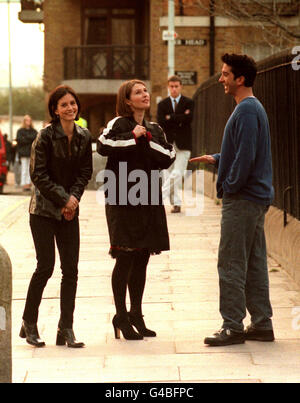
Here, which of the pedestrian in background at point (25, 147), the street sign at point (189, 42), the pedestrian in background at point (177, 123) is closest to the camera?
the pedestrian in background at point (177, 123)

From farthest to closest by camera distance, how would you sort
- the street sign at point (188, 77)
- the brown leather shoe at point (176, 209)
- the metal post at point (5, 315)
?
the street sign at point (188, 77) → the brown leather shoe at point (176, 209) → the metal post at point (5, 315)

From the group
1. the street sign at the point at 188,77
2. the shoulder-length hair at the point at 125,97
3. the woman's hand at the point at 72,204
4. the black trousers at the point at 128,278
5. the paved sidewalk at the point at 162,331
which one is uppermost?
the shoulder-length hair at the point at 125,97

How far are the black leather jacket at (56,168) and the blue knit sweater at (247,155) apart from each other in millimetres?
984

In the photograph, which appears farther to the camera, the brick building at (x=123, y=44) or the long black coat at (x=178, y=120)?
the brick building at (x=123, y=44)

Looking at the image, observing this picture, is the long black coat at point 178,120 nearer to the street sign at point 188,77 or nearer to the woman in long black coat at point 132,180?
the woman in long black coat at point 132,180

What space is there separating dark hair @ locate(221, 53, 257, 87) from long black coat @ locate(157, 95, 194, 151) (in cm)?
727

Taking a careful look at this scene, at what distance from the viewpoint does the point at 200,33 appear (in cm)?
2956

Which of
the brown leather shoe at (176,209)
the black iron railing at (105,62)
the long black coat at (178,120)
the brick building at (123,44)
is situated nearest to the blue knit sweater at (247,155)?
the long black coat at (178,120)

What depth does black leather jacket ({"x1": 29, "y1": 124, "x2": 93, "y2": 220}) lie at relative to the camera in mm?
6773

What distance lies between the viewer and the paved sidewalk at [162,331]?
19.5ft

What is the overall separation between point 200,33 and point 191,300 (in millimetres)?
22023

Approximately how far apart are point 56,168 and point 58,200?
0.25m

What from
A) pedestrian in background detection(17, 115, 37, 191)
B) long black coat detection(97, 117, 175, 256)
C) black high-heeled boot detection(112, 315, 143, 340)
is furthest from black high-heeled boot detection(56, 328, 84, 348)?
pedestrian in background detection(17, 115, 37, 191)
